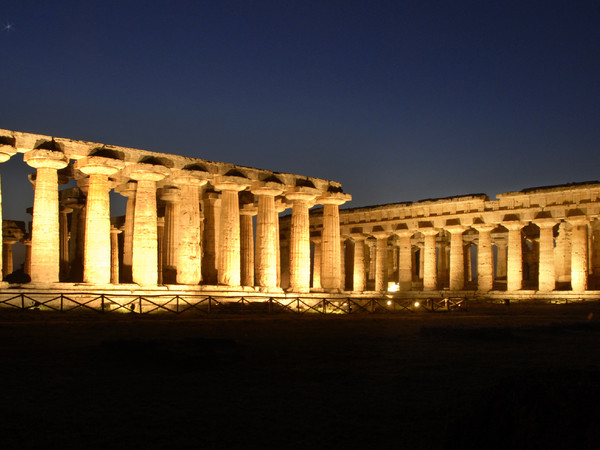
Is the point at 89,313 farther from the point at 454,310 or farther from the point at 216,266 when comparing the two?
the point at 454,310

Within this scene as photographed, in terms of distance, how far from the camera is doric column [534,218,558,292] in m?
41.8

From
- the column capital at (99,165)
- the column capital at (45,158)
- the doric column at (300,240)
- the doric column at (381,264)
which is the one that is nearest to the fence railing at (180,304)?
the doric column at (300,240)

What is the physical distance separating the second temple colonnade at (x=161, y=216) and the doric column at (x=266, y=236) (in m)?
0.06

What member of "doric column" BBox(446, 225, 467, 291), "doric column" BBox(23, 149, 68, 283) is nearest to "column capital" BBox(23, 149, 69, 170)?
"doric column" BBox(23, 149, 68, 283)

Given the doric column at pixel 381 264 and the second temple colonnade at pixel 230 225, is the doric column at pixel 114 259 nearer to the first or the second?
the second temple colonnade at pixel 230 225

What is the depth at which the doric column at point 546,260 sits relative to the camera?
137 ft

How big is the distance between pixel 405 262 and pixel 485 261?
696cm

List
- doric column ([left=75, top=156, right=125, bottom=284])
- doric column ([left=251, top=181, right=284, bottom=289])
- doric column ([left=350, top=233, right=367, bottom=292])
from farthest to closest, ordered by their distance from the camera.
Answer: doric column ([left=350, top=233, right=367, bottom=292]), doric column ([left=251, top=181, right=284, bottom=289]), doric column ([left=75, top=156, right=125, bottom=284])

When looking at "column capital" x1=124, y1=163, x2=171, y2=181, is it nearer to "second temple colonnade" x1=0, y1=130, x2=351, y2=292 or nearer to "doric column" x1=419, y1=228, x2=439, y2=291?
"second temple colonnade" x1=0, y1=130, x2=351, y2=292

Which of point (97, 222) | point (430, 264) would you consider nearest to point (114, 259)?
point (97, 222)

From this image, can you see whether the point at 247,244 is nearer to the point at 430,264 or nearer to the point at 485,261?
the point at 430,264

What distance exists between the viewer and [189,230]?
3575 cm

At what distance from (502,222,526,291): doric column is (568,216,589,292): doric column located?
12.8ft

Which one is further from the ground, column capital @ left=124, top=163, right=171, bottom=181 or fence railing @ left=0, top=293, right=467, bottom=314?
column capital @ left=124, top=163, right=171, bottom=181
